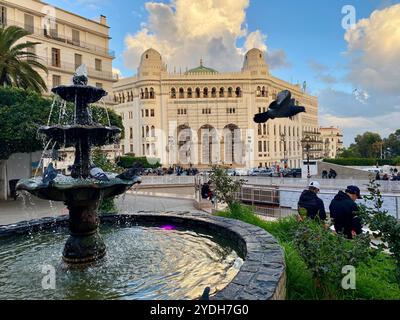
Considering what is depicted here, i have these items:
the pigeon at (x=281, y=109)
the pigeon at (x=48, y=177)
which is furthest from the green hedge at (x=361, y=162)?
the pigeon at (x=48, y=177)

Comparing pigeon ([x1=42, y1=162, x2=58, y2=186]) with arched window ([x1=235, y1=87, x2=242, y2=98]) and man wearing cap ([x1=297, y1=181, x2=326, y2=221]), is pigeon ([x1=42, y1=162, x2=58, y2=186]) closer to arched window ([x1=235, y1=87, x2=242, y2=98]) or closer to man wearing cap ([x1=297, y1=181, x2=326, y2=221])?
man wearing cap ([x1=297, y1=181, x2=326, y2=221])

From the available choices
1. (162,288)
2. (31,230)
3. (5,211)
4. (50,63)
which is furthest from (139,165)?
(50,63)

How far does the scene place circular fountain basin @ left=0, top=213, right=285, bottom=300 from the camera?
14.4 ft

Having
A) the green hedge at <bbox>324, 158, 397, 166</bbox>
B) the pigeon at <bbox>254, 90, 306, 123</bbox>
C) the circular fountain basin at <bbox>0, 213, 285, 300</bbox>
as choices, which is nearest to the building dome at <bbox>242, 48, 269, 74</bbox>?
the green hedge at <bbox>324, 158, 397, 166</bbox>

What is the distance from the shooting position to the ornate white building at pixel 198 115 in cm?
5784

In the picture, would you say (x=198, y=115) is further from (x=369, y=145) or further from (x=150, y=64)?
(x=369, y=145)

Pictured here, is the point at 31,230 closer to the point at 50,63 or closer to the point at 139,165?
the point at 139,165

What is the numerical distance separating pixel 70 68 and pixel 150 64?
97.0ft

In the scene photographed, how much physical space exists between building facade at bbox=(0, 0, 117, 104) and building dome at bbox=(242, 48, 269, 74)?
109ft

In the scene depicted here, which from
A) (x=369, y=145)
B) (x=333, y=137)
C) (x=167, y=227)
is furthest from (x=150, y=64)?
(x=333, y=137)

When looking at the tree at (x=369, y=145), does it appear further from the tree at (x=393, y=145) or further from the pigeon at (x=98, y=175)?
the pigeon at (x=98, y=175)

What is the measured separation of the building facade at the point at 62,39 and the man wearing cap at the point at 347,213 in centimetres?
2692

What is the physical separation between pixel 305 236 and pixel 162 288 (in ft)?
→ 6.88

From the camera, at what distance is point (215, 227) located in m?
7.41
